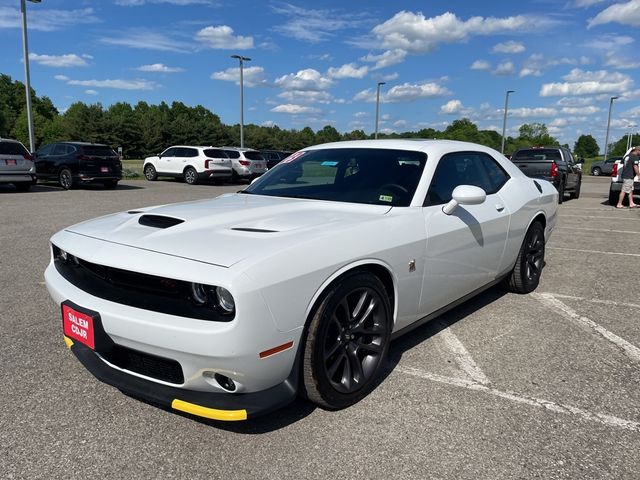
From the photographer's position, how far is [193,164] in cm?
2195

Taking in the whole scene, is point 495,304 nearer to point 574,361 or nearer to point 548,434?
point 574,361

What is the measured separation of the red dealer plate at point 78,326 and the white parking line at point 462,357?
7.48ft

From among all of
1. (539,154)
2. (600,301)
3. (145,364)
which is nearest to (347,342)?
(145,364)

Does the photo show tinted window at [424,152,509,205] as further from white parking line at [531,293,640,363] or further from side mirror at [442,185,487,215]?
white parking line at [531,293,640,363]

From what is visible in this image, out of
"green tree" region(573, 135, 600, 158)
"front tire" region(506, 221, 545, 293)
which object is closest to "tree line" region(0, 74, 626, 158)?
"green tree" region(573, 135, 600, 158)

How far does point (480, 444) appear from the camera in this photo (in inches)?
99.0

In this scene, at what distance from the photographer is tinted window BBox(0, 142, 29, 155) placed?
1474 centimetres

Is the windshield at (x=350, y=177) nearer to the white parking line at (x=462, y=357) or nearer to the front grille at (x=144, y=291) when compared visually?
the white parking line at (x=462, y=357)

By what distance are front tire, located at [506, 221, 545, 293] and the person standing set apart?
10.3 metres

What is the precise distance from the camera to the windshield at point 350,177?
11.5 ft

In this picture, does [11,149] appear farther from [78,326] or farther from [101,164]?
[78,326]

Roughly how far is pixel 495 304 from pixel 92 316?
3.65 m

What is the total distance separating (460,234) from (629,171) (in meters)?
12.7

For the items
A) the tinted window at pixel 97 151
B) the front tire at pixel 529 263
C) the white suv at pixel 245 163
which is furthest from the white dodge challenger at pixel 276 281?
the white suv at pixel 245 163
